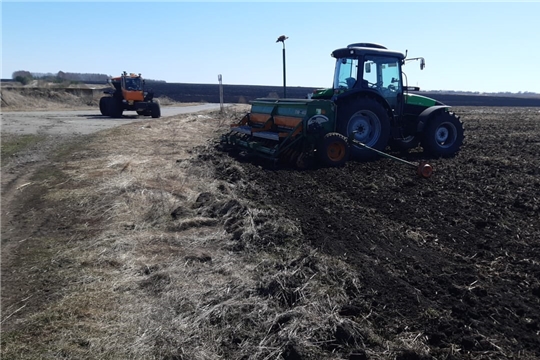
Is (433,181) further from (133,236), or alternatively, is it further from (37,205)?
(37,205)

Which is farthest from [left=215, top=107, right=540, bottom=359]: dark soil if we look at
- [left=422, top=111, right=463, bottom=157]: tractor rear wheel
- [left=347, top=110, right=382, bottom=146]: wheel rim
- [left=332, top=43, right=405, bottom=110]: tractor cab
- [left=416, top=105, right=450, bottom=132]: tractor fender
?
[left=332, top=43, right=405, bottom=110]: tractor cab

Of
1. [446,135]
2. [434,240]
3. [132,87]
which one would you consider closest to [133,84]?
[132,87]

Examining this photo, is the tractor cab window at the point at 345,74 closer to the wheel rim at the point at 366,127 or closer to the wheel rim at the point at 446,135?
the wheel rim at the point at 366,127

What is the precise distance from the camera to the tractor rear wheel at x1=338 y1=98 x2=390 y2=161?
10.8 m

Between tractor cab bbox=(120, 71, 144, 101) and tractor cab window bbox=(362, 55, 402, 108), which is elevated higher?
tractor cab bbox=(120, 71, 144, 101)

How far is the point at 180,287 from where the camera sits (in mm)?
4379

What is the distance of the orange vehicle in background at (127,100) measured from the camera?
24938mm

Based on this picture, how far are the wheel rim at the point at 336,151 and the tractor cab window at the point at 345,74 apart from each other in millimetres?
1875

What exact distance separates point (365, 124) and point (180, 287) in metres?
7.86

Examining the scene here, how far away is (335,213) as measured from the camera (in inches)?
267

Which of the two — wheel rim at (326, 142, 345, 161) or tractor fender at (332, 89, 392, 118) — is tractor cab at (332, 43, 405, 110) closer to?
tractor fender at (332, 89, 392, 118)

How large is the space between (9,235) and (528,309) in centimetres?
580

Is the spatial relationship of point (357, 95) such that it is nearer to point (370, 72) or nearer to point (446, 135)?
point (370, 72)

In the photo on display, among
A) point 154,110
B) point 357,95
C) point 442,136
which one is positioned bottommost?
point 442,136
